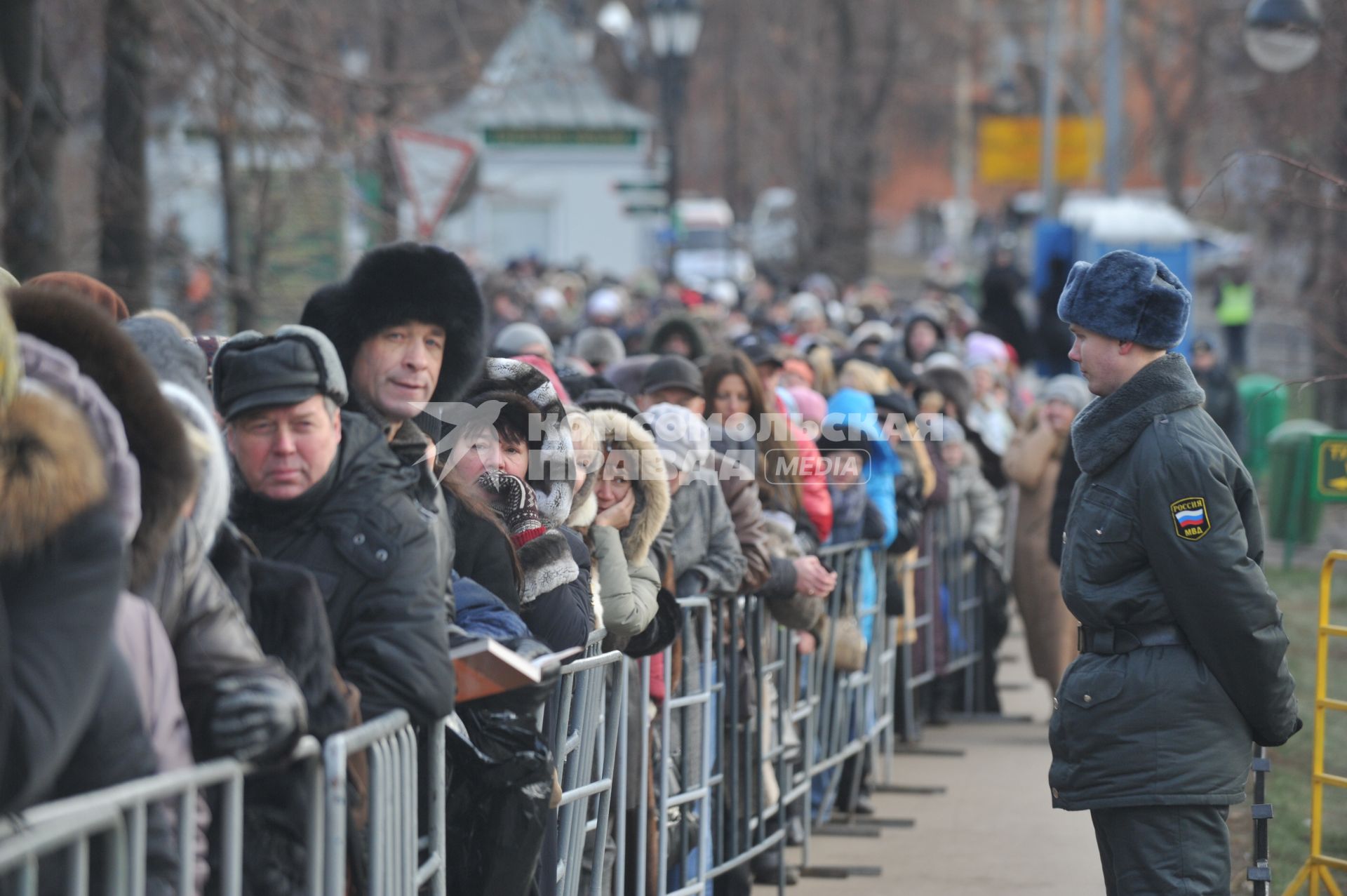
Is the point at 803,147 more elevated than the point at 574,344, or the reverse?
the point at 803,147

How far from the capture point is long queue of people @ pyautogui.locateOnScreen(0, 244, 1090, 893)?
2898mm

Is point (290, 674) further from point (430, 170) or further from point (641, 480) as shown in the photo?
point (430, 170)

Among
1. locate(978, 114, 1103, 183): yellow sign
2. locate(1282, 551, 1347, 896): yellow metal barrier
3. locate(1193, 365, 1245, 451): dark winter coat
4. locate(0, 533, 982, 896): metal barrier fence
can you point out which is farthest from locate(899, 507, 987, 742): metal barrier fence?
locate(978, 114, 1103, 183): yellow sign

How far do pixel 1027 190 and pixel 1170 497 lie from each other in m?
74.6

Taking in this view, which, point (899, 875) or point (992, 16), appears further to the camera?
point (992, 16)

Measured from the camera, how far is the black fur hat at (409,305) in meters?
5.04

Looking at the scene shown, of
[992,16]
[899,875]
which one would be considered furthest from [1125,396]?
[992,16]

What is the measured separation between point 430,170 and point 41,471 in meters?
10.5

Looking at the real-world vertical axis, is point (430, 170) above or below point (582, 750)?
above

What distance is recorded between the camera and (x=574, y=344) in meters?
10.7

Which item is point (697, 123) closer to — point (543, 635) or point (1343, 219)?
point (1343, 219)

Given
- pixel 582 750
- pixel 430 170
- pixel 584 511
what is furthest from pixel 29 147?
pixel 582 750

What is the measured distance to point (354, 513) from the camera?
3990mm

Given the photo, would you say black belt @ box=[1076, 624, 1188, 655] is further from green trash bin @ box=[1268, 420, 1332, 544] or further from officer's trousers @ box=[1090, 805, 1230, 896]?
green trash bin @ box=[1268, 420, 1332, 544]
